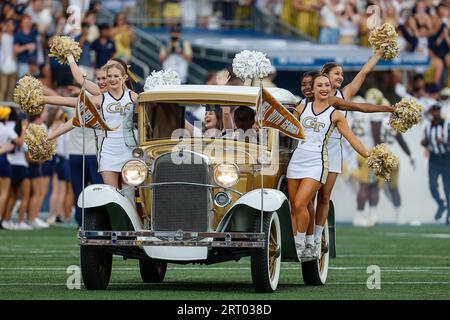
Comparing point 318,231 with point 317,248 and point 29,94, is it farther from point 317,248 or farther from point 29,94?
point 29,94

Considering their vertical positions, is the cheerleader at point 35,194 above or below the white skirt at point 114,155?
below

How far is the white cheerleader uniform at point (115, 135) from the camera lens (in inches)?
627

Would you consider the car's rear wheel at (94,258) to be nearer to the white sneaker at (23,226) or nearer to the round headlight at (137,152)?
the round headlight at (137,152)

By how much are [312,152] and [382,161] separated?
28.9 inches

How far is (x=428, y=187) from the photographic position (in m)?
31.4

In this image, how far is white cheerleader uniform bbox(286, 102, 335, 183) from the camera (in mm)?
15555

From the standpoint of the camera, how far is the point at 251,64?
1628cm

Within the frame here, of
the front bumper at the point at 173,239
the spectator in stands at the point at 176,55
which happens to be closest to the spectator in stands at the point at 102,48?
the spectator in stands at the point at 176,55

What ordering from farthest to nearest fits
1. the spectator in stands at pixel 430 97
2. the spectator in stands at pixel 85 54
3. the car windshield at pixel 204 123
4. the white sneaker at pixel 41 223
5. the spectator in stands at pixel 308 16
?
the spectator in stands at pixel 308 16
the spectator in stands at pixel 430 97
the spectator in stands at pixel 85 54
the white sneaker at pixel 41 223
the car windshield at pixel 204 123

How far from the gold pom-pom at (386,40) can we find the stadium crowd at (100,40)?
7.99 metres

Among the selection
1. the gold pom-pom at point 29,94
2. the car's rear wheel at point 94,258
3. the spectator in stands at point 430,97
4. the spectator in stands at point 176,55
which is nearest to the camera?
the car's rear wheel at point 94,258

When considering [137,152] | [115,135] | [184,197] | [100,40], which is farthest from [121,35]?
[184,197]

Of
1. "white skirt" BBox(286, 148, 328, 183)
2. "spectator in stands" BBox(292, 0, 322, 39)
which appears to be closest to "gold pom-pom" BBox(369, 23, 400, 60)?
"white skirt" BBox(286, 148, 328, 183)

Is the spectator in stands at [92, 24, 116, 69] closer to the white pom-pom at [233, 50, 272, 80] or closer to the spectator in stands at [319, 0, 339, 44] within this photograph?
the spectator in stands at [319, 0, 339, 44]
